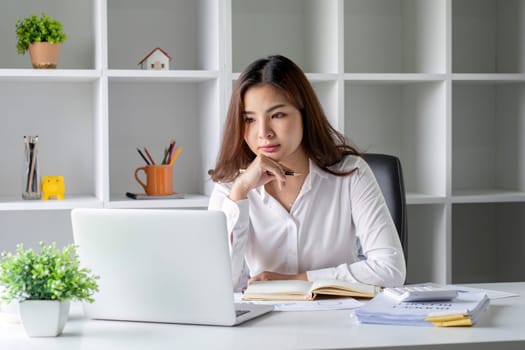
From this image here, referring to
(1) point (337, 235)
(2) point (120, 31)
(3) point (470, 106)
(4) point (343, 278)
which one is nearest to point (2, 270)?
(4) point (343, 278)

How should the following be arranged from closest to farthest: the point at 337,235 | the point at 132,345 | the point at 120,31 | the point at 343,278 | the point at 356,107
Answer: the point at 132,345, the point at 343,278, the point at 337,235, the point at 120,31, the point at 356,107

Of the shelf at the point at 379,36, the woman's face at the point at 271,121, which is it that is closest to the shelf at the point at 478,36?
the shelf at the point at 379,36

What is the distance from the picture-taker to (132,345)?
1.45m

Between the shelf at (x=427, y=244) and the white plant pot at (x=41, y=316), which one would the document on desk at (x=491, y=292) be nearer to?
the white plant pot at (x=41, y=316)

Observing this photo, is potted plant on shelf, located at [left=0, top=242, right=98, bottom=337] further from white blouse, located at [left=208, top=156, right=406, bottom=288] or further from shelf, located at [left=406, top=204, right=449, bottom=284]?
shelf, located at [left=406, top=204, right=449, bottom=284]

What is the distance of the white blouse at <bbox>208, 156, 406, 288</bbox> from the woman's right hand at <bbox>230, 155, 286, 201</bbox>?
0.11 feet

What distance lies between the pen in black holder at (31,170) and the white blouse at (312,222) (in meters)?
0.94

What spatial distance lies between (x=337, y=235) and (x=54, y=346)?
3.55 ft

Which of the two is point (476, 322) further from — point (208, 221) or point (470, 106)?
point (470, 106)

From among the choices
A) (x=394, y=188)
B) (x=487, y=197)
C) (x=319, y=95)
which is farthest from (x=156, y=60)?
(x=487, y=197)

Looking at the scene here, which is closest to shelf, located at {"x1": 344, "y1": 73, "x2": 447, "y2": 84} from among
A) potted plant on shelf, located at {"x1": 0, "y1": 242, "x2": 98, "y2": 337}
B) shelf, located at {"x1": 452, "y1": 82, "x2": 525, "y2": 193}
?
shelf, located at {"x1": 452, "y1": 82, "x2": 525, "y2": 193}

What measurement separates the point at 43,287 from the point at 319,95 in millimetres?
1889

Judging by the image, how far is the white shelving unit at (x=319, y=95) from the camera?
3104 mm

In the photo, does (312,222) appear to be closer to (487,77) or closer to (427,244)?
(427,244)
